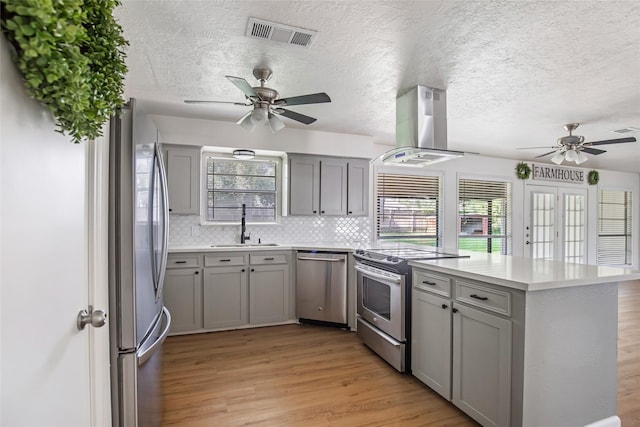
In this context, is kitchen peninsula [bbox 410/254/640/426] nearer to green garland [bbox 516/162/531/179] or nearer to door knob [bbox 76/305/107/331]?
door knob [bbox 76/305/107/331]

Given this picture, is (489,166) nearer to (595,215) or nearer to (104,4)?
(595,215)

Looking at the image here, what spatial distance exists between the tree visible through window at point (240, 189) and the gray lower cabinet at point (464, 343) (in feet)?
8.35

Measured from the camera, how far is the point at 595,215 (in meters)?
6.87

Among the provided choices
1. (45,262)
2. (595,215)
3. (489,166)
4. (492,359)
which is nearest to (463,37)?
(492,359)

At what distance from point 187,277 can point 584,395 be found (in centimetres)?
342

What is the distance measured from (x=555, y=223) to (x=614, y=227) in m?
1.98

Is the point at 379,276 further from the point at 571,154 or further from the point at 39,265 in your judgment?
the point at 571,154

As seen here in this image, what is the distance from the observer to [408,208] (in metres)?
5.36

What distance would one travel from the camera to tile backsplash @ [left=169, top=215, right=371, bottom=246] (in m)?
4.03

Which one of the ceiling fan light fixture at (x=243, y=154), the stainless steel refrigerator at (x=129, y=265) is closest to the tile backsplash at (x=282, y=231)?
the ceiling fan light fixture at (x=243, y=154)

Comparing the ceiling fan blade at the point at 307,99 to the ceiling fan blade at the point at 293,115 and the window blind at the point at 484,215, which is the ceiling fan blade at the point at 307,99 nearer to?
the ceiling fan blade at the point at 293,115

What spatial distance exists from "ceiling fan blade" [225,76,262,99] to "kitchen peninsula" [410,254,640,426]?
1.86 metres

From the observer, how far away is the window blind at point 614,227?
23.1 feet

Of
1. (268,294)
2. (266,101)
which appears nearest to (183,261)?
(268,294)
